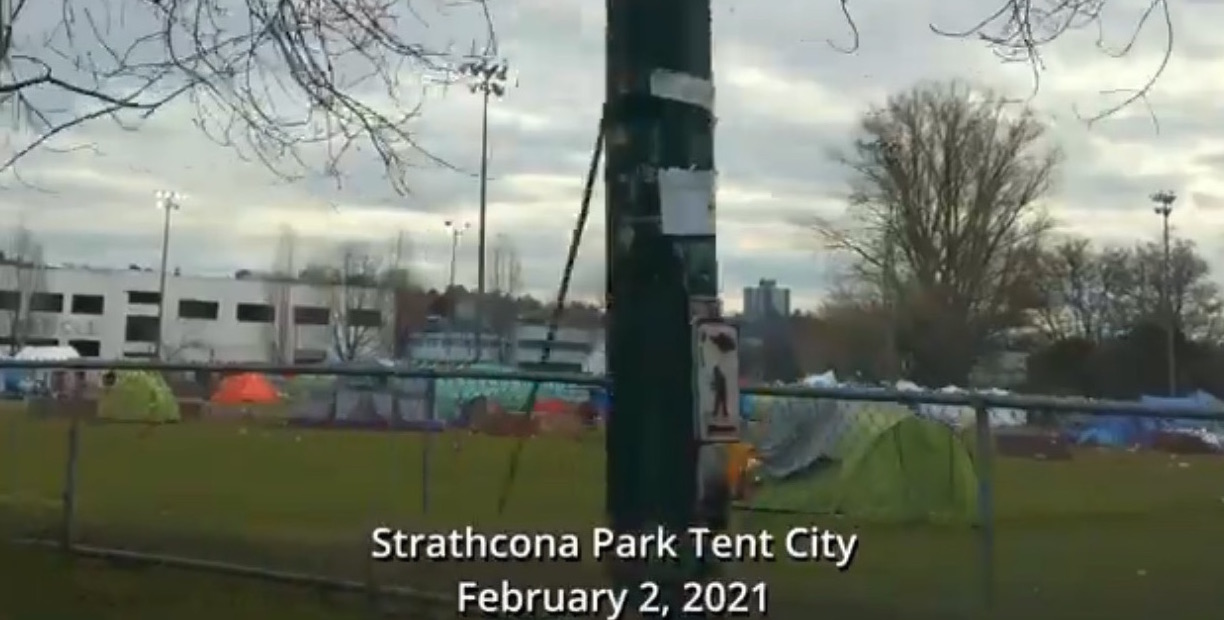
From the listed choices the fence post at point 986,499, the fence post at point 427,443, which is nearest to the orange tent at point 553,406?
the fence post at point 427,443

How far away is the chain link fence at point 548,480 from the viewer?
762 centimetres

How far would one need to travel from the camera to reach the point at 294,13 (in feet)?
26.0

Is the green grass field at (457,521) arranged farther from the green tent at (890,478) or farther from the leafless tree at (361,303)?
the leafless tree at (361,303)

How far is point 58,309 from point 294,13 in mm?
87216

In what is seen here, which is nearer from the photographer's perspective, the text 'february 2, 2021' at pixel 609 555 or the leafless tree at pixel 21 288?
the text 'february 2, 2021' at pixel 609 555

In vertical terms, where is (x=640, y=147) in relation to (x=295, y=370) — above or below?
above

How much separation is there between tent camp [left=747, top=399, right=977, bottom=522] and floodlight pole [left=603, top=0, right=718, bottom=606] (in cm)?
652

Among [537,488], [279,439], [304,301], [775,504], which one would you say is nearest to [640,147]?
[537,488]

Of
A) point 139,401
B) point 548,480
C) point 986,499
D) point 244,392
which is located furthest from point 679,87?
point 139,401

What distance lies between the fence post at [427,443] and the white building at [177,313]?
72360 millimetres

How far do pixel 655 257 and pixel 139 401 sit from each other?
30.1 feet

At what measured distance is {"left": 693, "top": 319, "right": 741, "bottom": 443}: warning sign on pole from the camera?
3.91 meters

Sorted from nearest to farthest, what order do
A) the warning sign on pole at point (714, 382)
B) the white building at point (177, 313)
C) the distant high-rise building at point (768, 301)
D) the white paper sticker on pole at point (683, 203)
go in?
the warning sign on pole at point (714, 382) < the white paper sticker on pole at point (683, 203) < the distant high-rise building at point (768, 301) < the white building at point (177, 313)

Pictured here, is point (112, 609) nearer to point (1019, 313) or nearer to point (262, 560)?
point (262, 560)
